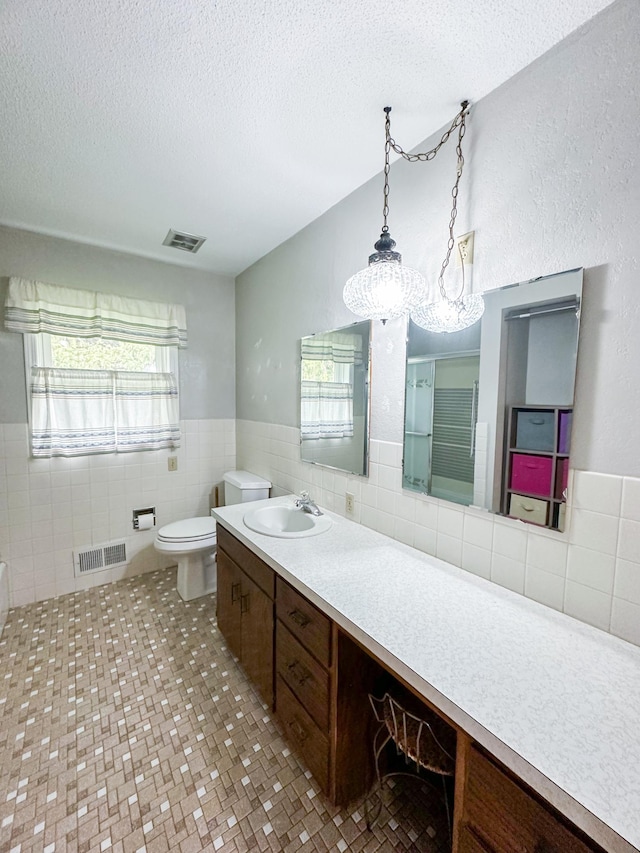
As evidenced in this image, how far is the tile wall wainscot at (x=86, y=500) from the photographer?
226 cm

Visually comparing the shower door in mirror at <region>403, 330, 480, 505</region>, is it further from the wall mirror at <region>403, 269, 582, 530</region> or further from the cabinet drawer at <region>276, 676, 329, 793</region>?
the cabinet drawer at <region>276, 676, 329, 793</region>

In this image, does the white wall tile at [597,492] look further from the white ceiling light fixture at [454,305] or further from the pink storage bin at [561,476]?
the white ceiling light fixture at [454,305]

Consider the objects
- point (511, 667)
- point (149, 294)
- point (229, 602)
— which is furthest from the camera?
point (149, 294)

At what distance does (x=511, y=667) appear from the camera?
0.83m

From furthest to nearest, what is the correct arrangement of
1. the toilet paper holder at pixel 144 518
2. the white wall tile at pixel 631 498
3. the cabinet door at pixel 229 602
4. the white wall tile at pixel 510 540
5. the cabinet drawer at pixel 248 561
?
the toilet paper holder at pixel 144 518 → the cabinet door at pixel 229 602 → the cabinet drawer at pixel 248 561 → the white wall tile at pixel 510 540 → the white wall tile at pixel 631 498

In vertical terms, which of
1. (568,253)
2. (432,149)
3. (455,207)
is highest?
(432,149)

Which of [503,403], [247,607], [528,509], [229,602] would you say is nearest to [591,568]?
[528,509]

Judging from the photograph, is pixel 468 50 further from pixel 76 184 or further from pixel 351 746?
pixel 351 746

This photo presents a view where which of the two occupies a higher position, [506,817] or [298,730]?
[506,817]

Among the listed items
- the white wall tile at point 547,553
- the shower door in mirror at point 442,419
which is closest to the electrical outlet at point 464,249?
the shower door in mirror at point 442,419

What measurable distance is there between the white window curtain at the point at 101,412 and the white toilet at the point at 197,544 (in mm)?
689

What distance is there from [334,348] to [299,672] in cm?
148

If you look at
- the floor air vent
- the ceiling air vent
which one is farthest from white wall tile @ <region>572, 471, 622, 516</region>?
the floor air vent

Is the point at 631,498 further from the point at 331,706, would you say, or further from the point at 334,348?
the point at 334,348
